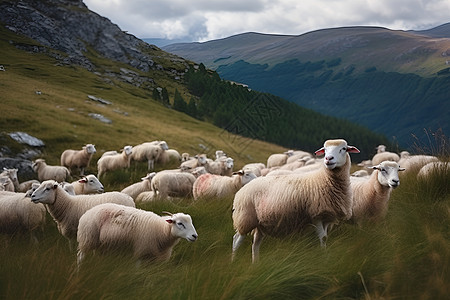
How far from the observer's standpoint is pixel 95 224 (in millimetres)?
5988

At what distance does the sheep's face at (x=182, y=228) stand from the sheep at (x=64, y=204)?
8.29 ft

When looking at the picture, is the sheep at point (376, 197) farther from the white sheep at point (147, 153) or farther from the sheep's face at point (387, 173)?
the white sheep at point (147, 153)

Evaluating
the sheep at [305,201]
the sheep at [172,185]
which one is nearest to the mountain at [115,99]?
the sheep at [172,185]

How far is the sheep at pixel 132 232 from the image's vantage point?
5887 mm

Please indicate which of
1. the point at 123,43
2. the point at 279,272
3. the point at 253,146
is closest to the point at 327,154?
the point at 279,272

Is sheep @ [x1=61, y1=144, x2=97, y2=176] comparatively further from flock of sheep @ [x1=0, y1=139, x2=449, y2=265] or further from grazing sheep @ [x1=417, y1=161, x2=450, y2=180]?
grazing sheep @ [x1=417, y1=161, x2=450, y2=180]

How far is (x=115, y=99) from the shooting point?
65.1 meters

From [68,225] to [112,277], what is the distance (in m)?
4.42

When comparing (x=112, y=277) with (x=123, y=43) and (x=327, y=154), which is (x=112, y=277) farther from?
(x=123, y=43)

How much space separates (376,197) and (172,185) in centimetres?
792

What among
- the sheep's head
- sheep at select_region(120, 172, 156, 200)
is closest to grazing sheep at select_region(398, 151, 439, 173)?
the sheep's head

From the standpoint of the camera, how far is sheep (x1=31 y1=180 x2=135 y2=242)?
7.59 metres

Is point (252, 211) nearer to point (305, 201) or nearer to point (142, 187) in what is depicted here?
point (305, 201)

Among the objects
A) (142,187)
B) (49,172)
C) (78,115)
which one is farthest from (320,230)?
(78,115)
